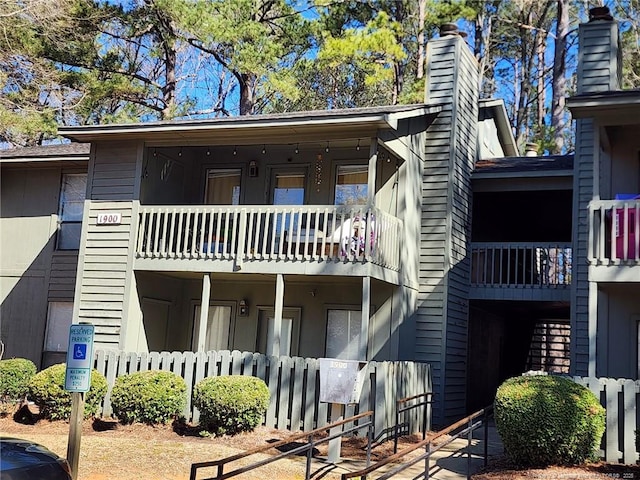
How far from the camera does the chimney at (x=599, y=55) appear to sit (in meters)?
14.2

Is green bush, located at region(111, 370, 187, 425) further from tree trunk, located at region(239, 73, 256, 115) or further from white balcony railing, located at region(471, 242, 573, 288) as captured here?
tree trunk, located at region(239, 73, 256, 115)

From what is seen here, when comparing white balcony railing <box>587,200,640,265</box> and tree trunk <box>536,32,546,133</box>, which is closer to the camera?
white balcony railing <box>587,200,640,265</box>

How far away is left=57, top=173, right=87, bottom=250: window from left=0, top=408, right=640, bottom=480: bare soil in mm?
5988

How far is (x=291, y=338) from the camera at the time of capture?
1636cm

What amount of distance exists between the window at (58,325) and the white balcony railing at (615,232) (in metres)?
11.8

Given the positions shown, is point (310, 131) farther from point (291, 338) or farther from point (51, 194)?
point (51, 194)

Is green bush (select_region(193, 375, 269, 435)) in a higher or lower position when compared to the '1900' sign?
lower

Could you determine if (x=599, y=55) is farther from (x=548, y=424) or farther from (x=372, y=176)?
(x=548, y=424)

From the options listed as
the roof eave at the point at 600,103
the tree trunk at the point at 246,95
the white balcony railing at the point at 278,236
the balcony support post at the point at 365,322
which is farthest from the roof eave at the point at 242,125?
the tree trunk at the point at 246,95

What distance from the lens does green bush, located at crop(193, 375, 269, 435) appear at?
11.6m

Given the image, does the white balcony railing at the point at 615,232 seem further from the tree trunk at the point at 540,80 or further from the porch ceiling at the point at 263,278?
the tree trunk at the point at 540,80

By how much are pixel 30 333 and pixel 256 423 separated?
8.46 m

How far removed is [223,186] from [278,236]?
2.72 m

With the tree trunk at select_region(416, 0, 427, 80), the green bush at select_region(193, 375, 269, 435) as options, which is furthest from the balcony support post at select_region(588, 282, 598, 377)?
the tree trunk at select_region(416, 0, 427, 80)
